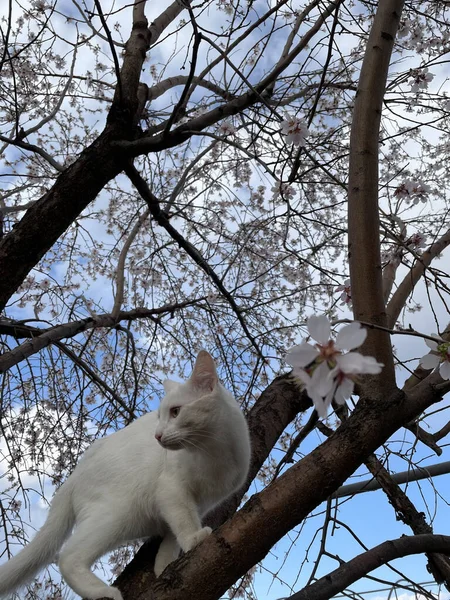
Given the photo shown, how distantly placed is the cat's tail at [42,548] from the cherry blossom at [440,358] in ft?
4.71

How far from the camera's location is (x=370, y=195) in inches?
57.2

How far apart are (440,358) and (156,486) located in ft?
3.46

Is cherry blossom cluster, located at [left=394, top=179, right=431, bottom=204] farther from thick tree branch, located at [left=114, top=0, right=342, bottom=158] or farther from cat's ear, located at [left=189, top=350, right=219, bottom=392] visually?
cat's ear, located at [left=189, top=350, right=219, bottom=392]

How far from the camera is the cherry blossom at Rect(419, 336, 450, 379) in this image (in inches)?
45.6

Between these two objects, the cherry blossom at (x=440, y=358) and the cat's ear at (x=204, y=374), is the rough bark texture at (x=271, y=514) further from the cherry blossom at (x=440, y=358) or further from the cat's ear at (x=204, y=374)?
the cat's ear at (x=204, y=374)

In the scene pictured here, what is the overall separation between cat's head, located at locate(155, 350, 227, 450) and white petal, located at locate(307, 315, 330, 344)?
3.46ft

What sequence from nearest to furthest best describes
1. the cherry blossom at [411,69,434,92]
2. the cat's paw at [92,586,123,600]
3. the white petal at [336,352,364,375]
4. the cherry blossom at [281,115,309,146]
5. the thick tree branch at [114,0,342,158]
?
1. the white petal at [336,352,364,375]
2. the cat's paw at [92,586,123,600]
3. the cherry blossom at [281,115,309,146]
4. the thick tree branch at [114,0,342,158]
5. the cherry blossom at [411,69,434,92]

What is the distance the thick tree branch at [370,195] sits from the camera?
1.38 meters

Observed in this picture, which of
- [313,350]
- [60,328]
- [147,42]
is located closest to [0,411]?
[60,328]

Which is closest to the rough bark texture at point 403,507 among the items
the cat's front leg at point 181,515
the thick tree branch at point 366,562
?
the thick tree branch at point 366,562

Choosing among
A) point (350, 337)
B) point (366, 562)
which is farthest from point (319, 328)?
point (366, 562)

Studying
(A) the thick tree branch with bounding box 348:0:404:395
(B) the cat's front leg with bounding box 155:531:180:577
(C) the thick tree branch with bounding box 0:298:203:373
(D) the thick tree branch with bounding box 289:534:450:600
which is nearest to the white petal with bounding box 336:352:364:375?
(A) the thick tree branch with bounding box 348:0:404:395

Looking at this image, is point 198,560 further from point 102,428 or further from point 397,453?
point 102,428

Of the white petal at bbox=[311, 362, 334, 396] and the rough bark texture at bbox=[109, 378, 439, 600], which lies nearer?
the white petal at bbox=[311, 362, 334, 396]
